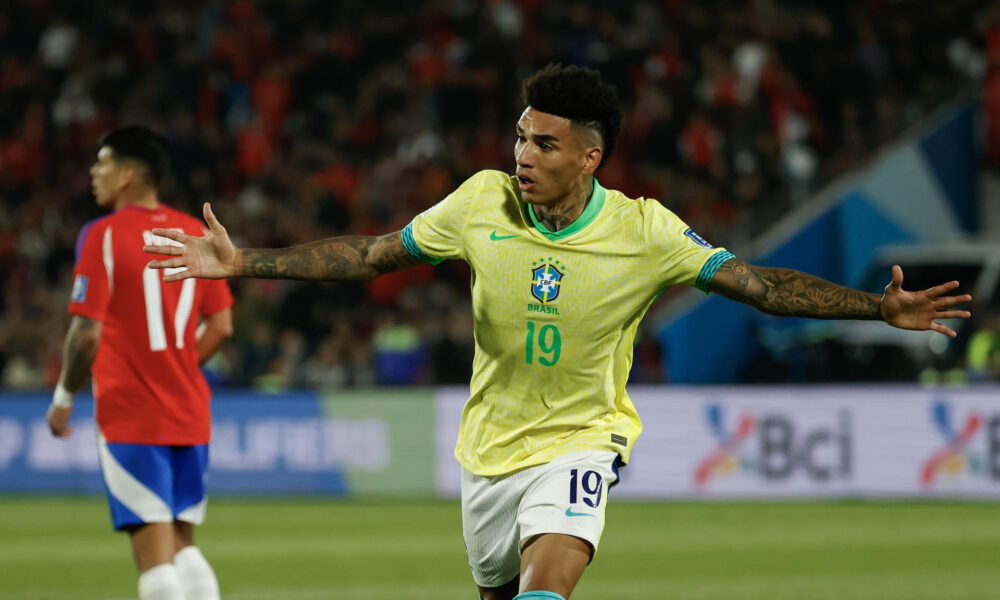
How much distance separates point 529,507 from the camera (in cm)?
504

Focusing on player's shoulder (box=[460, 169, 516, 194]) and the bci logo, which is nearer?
player's shoulder (box=[460, 169, 516, 194])

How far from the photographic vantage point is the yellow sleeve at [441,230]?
17.2ft

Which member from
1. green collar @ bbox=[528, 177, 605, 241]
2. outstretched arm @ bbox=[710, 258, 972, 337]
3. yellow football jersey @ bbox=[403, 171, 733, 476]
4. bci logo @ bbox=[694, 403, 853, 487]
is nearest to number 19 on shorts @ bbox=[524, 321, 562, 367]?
yellow football jersey @ bbox=[403, 171, 733, 476]

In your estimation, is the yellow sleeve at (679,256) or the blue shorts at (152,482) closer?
the yellow sleeve at (679,256)

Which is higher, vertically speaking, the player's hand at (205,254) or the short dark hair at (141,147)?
the short dark hair at (141,147)

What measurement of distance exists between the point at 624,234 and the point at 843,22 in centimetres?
1685

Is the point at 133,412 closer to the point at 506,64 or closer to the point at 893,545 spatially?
the point at 893,545

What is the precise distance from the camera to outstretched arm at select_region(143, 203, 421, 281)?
5051mm

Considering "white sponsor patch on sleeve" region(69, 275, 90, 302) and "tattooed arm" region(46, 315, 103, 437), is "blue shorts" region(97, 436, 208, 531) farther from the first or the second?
"white sponsor patch on sleeve" region(69, 275, 90, 302)

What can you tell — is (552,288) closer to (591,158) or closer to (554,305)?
(554,305)

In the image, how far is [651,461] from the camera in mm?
15883

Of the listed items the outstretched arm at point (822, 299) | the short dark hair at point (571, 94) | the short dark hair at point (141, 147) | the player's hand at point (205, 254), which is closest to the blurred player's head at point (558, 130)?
the short dark hair at point (571, 94)

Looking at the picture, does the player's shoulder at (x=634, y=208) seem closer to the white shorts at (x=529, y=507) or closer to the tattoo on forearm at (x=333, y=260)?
the tattoo on forearm at (x=333, y=260)

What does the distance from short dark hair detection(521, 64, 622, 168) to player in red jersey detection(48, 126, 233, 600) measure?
2038 mm
